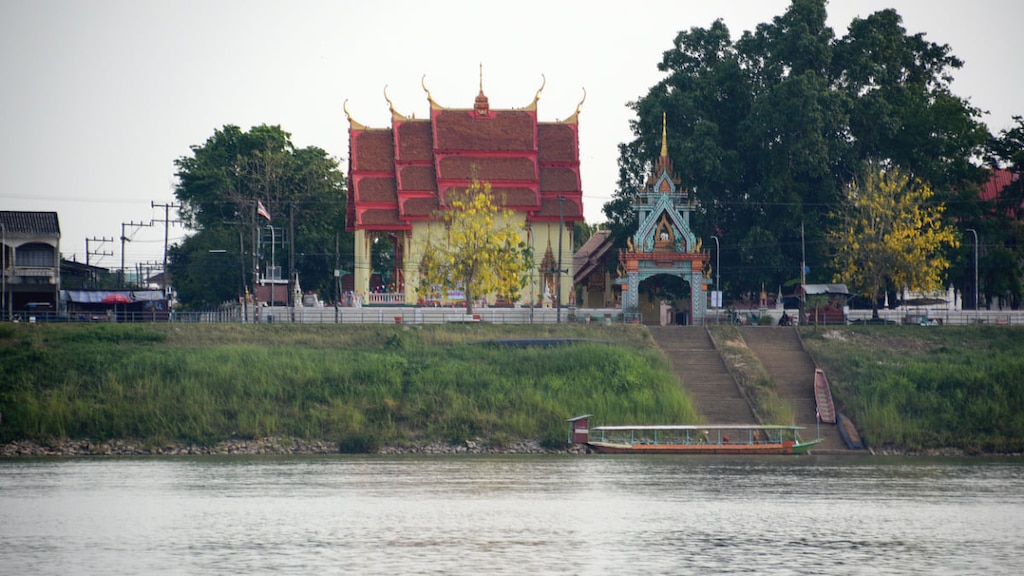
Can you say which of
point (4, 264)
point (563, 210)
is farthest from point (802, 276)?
point (4, 264)

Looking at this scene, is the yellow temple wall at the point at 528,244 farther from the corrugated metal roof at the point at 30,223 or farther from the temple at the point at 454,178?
the corrugated metal roof at the point at 30,223

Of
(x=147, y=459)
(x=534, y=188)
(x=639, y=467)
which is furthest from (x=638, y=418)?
(x=534, y=188)

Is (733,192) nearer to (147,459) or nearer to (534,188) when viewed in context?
(534,188)

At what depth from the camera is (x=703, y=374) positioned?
6106cm

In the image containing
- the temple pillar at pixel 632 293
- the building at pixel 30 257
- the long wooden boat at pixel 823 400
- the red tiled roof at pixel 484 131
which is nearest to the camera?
the long wooden boat at pixel 823 400

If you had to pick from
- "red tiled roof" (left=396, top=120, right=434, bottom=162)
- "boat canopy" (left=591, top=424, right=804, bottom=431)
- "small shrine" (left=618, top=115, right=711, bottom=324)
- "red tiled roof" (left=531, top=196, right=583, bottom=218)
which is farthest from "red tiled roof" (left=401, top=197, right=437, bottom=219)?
"boat canopy" (left=591, top=424, right=804, bottom=431)

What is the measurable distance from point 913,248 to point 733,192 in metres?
10.5

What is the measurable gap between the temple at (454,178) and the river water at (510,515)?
1056 inches

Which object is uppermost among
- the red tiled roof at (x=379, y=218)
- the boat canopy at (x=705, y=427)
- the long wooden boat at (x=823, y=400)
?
the red tiled roof at (x=379, y=218)

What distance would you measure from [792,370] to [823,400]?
3.70 metres

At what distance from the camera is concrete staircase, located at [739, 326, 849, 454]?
55.8m

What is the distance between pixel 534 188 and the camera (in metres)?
79.6

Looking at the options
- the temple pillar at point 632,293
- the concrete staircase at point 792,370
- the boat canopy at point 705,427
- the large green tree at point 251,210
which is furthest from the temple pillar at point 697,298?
the large green tree at point 251,210

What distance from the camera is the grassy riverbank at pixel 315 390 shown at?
178ft
